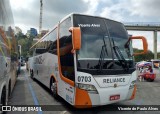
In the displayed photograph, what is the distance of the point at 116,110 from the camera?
288 inches

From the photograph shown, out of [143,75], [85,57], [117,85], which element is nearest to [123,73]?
[117,85]

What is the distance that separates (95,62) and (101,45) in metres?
0.66

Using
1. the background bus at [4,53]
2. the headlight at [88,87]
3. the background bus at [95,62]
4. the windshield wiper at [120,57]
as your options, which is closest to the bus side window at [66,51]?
the background bus at [95,62]

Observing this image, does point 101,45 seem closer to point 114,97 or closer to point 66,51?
point 66,51

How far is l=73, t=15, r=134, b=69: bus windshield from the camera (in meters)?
6.41

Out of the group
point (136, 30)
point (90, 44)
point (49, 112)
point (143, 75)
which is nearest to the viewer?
point (90, 44)

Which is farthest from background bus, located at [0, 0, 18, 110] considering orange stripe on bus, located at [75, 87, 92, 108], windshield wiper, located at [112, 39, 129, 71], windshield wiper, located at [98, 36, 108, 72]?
windshield wiper, located at [112, 39, 129, 71]

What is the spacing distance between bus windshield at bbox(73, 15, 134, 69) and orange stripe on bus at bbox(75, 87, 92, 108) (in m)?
0.73

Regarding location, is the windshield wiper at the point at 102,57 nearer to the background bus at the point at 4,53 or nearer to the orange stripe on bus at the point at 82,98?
the orange stripe on bus at the point at 82,98

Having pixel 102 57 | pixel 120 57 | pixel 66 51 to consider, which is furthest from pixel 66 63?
pixel 120 57

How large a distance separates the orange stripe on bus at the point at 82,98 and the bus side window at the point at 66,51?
485 mm

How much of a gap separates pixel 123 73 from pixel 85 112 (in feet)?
5.90

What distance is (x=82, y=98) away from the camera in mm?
6180

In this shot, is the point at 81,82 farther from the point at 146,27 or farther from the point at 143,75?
the point at 146,27
